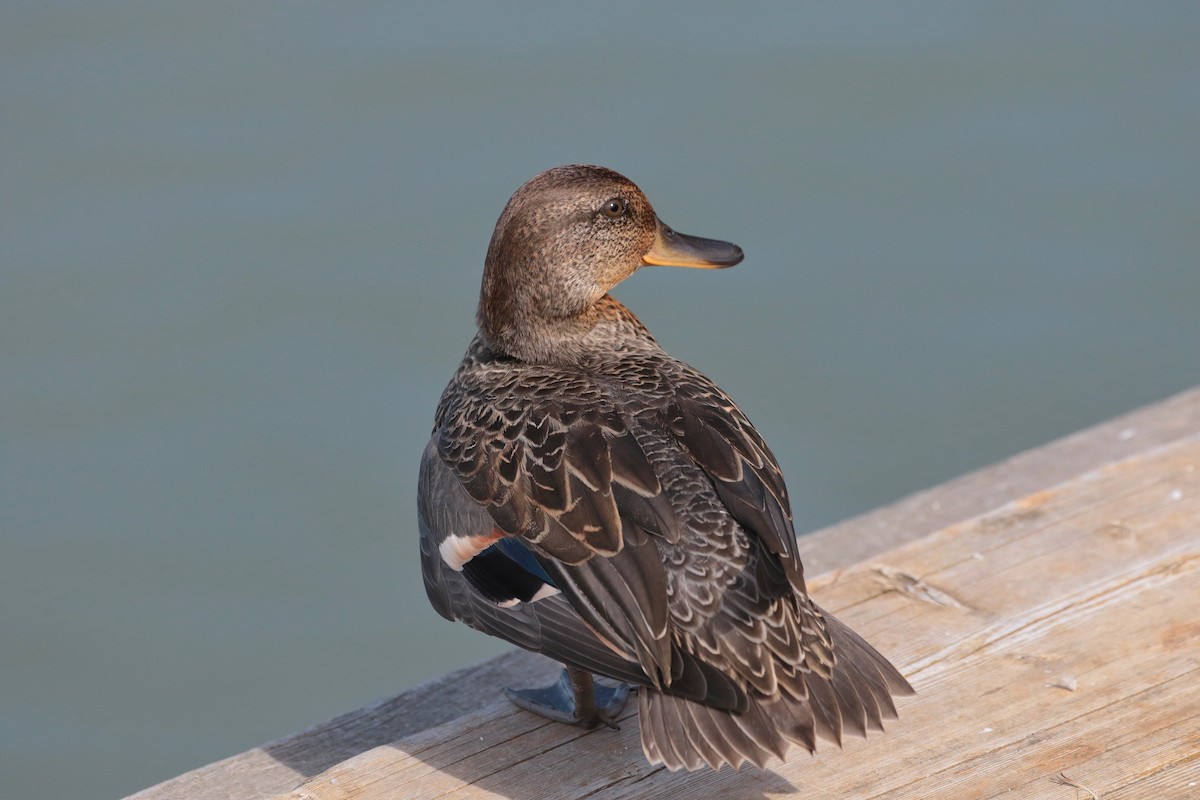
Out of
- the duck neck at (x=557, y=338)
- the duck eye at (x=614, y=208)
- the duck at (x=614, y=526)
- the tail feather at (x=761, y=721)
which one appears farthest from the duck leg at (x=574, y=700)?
the duck eye at (x=614, y=208)

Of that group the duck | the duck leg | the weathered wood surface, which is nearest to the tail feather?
the duck

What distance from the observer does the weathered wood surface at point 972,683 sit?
126 inches

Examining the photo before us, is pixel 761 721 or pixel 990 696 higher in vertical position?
pixel 761 721

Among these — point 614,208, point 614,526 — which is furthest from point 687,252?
point 614,526

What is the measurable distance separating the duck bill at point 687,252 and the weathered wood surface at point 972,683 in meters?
0.87

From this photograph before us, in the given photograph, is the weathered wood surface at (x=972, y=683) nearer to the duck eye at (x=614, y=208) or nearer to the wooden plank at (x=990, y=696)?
the wooden plank at (x=990, y=696)

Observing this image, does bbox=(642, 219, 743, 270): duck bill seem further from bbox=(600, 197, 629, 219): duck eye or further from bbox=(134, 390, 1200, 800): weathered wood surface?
bbox=(134, 390, 1200, 800): weathered wood surface

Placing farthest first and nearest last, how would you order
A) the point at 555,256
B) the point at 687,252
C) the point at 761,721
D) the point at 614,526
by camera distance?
1. the point at 687,252
2. the point at 555,256
3. the point at 614,526
4. the point at 761,721

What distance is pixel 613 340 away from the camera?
387 centimetres

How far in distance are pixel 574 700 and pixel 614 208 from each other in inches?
48.6

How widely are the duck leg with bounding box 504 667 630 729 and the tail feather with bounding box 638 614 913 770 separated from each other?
408 mm

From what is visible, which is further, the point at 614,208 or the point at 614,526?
the point at 614,208

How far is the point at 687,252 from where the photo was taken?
4.10 m

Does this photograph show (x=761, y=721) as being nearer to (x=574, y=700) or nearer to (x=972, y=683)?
(x=574, y=700)
